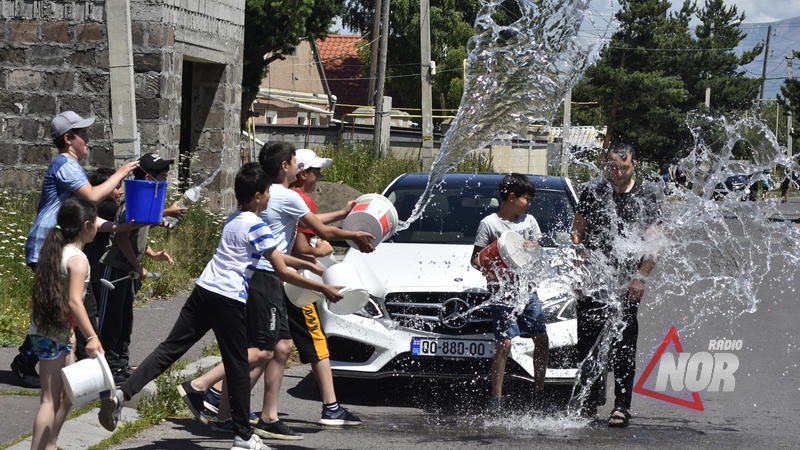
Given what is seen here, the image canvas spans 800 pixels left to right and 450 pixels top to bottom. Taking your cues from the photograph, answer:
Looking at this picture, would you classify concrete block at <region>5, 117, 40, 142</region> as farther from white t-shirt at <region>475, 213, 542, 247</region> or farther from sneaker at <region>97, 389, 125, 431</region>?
sneaker at <region>97, 389, 125, 431</region>

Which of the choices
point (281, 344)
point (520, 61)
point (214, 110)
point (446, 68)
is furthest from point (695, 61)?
point (281, 344)

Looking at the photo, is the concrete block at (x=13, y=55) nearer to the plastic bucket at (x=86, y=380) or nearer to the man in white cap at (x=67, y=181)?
the man in white cap at (x=67, y=181)

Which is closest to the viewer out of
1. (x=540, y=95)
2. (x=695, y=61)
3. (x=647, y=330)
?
(x=540, y=95)

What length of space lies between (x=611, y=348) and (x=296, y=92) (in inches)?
2000

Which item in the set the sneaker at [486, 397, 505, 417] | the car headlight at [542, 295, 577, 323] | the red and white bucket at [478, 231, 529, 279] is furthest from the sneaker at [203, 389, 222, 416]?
the car headlight at [542, 295, 577, 323]

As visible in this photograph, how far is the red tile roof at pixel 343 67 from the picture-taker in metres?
71.6

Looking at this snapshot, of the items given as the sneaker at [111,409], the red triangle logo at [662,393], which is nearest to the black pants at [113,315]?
the sneaker at [111,409]

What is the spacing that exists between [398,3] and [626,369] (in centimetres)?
5436

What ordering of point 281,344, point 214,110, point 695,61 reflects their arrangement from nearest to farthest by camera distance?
point 281,344 → point 214,110 → point 695,61

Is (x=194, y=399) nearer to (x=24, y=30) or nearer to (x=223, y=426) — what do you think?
(x=223, y=426)

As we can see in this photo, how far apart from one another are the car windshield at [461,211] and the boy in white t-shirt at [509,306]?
112cm

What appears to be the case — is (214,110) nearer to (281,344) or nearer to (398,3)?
(281,344)

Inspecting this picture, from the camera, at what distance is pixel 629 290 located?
7.26m

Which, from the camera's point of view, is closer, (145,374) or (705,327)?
(145,374)
